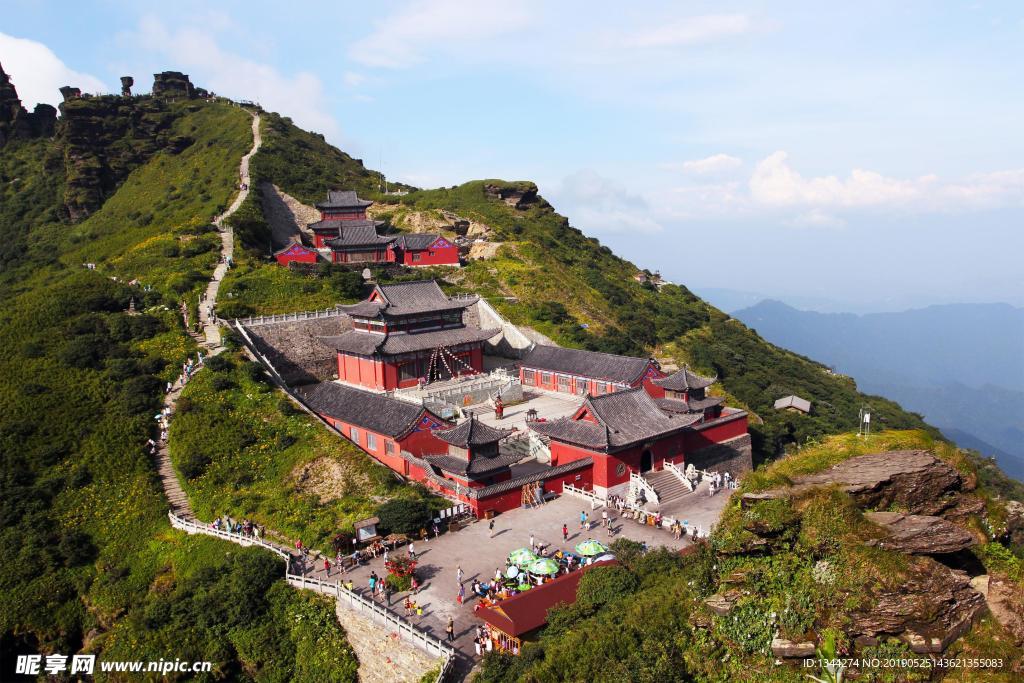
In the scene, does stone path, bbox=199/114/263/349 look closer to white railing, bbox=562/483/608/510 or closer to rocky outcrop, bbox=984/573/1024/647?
white railing, bbox=562/483/608/510

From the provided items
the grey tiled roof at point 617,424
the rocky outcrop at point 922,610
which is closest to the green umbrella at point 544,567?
→ the grey tiled roof at point 617,424

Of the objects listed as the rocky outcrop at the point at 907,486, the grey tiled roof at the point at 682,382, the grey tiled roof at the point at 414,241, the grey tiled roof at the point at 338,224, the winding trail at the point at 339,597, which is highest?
the grey tiled roof at the point at 338,224

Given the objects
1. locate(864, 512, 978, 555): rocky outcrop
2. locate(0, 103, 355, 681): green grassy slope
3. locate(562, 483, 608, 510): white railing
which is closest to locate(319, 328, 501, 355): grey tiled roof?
locate(0, 103, 355, 681): green grassy slope

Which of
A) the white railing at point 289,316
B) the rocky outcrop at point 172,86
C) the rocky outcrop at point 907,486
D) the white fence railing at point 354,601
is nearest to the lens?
the rocky outcrop at point 907,486

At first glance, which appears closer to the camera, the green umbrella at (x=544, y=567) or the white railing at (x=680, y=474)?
the green umbrella at (x=544, y=567)

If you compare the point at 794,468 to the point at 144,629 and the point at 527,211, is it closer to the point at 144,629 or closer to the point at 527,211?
the point at 144,629

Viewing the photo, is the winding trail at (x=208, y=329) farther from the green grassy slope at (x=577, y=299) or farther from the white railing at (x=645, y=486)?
the white railing at (x=645, y=486)

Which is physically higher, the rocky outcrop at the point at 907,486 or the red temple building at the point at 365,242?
the red temple building at the point at 365,242
